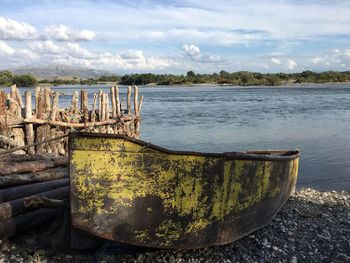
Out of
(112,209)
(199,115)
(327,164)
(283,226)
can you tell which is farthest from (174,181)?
(199,115)

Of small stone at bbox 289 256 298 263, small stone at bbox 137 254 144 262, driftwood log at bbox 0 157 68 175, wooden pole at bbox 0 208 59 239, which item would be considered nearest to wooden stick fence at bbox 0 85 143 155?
driftwood log at bbox 0 157 68 175

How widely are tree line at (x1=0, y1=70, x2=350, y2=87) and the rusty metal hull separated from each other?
97.3 m

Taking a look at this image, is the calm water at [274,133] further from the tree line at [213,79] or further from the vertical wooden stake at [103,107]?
the tree line at [213,79]

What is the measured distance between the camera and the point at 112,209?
7094 millimetres

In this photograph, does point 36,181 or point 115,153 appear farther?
point 36,181

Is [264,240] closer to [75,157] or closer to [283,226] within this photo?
[283,226]

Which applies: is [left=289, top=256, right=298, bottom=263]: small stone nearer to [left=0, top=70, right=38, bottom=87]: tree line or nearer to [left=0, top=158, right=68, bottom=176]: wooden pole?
[left=0, top=158, right=68, bottom=176]: wooden pole

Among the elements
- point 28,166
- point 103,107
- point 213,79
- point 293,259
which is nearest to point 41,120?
point 103,107

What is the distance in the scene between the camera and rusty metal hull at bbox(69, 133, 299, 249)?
695 centimetres

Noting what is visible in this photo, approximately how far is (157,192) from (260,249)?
2.53 meters

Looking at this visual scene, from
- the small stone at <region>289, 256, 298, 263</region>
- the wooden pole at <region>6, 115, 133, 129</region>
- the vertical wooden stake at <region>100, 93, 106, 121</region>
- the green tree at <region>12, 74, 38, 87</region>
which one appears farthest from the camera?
the green tree at <region>12, 74, 38, 87</region>

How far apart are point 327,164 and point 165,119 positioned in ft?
66.5

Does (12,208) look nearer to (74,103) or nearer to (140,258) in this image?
(140,258)

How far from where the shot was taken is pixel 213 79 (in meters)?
136
